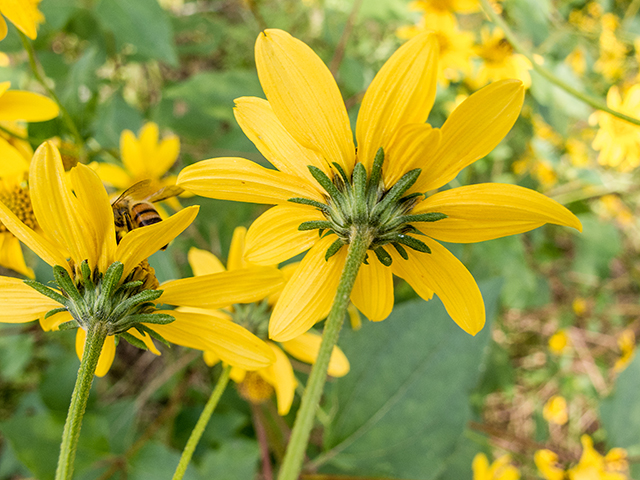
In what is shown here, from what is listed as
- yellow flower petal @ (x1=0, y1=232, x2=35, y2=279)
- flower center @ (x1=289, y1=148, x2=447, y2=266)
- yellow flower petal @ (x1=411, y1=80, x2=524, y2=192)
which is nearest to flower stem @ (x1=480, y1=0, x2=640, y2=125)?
yellow flower petal @ (x1=411, y1=80, x2=524, y2=192)

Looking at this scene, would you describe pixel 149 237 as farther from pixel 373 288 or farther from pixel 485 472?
pixel 485 472

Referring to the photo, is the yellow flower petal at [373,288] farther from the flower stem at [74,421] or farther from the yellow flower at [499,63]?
the yellow flower at [499,63]

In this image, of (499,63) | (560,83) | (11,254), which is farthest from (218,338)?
(499,63)

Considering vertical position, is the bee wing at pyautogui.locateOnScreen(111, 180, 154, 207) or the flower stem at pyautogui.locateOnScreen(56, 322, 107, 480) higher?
the bee wing at pyautogui.locateOnScreen(111, 180, 154, 207)

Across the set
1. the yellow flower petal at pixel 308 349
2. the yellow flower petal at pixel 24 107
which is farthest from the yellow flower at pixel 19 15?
the yellow flower petal at pixel 308 349

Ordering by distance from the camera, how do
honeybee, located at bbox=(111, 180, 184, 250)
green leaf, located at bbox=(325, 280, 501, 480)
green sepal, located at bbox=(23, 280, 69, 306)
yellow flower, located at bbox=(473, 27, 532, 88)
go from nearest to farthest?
1. green sepal, located at bbox=(23, 280, 69, 306)
2. honeybee, located at bbox=(111, 180, 184, 250)
3. green leaf, located at bbox=(325, 280, 501, 480)
4. yellow flower, located at bbox=(473, 27, 532, 88)

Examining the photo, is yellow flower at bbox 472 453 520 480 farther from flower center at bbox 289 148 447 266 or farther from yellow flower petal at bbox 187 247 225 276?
flower center at bbox 289 148 447 266

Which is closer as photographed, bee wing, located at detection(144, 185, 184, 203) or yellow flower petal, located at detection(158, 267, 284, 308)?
yellow flower petal, located at detection(158, 267, 284, 308)
